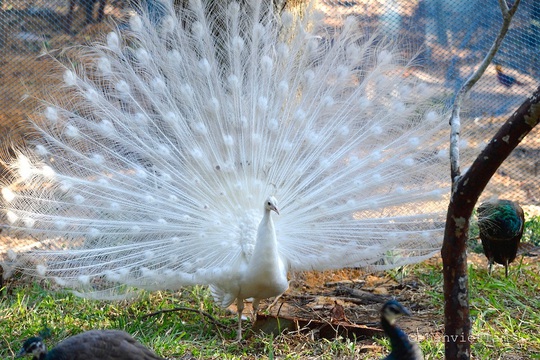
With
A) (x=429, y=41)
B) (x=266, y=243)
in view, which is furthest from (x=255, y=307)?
(x=429, y=41)

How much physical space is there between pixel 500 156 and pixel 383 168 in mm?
2173

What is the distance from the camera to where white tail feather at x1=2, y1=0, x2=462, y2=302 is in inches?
190

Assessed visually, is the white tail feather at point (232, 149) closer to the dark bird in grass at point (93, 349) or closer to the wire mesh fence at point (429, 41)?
the wire mesh fence at point (429, 41)

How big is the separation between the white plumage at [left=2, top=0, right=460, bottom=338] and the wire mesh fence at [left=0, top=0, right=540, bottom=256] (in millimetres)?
953

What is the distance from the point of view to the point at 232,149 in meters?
→ 4.96

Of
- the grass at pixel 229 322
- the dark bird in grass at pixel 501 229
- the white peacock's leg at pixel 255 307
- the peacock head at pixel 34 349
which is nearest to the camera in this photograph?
the peacock head at pixel 34 349

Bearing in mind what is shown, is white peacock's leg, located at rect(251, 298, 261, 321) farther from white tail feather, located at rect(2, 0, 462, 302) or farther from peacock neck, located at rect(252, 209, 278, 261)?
peacock neck, located at rect(252, 209, 278, 261)

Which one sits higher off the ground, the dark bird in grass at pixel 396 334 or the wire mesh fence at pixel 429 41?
the wire mesh fence at pixel 429 41

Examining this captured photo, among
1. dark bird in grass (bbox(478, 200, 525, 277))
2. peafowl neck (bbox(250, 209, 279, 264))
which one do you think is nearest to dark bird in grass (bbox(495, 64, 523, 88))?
dark bird in grass (bbox(478, 200, 525, 277))

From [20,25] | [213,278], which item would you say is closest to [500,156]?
[213,278]

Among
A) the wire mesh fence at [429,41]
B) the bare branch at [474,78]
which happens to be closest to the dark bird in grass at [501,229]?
the wire mesh fence at [429,41]

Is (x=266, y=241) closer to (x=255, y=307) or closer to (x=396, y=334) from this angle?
(x=255, y=307)

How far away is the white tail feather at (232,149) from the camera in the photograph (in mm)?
4832

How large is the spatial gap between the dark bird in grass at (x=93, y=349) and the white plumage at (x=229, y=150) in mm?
1521
